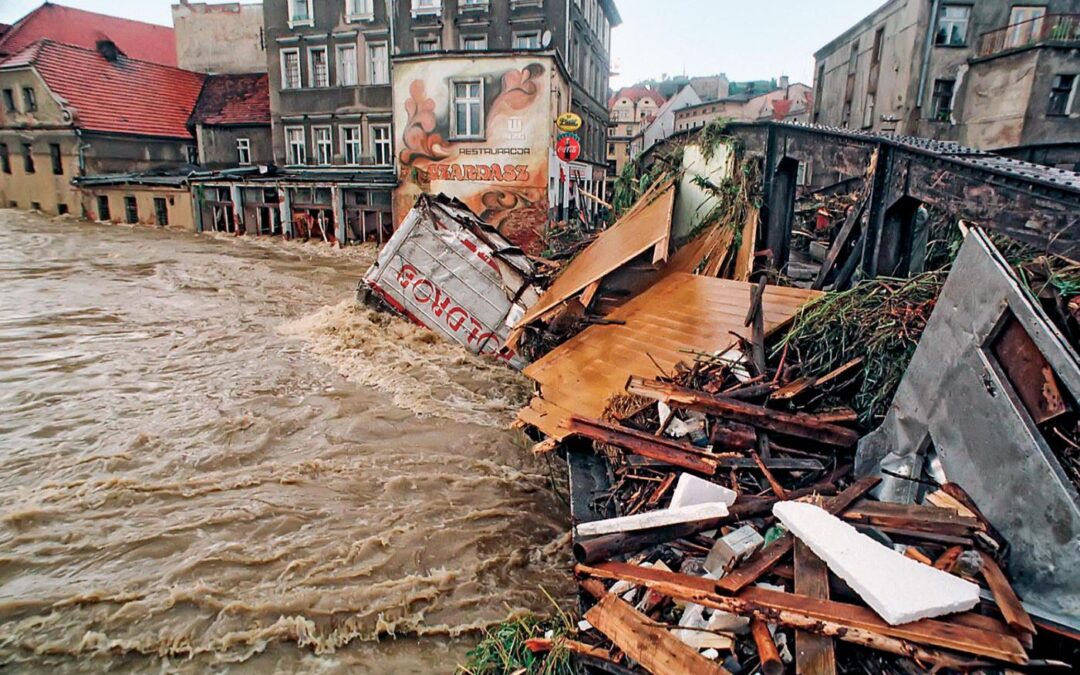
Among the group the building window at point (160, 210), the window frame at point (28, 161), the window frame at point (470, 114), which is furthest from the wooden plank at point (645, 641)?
the window frame at point (28, 161)

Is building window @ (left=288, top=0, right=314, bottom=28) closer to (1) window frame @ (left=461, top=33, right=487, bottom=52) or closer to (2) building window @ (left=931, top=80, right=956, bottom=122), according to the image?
(1) window frame @ (left=461, top=33, right=487, bottom=52)

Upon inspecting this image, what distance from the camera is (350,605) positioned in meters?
4.77

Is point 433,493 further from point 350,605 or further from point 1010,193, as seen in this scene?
point 1010,193

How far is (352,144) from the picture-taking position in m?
27.0

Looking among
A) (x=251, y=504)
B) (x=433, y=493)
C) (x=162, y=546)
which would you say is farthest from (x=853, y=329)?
(x=162, y=546)

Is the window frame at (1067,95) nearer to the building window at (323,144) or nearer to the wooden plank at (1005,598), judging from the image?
the wooden plank at (1005,598)

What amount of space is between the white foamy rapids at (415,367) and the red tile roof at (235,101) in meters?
22.7

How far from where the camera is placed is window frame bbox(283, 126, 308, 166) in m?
27.6

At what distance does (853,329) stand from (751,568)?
8.58 ft

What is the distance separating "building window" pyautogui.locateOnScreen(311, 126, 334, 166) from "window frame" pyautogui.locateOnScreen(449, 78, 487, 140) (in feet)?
31.6

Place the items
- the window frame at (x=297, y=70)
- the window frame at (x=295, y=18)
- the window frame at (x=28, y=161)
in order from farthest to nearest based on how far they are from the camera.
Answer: the window frame at (x=28, y=161)
the window frame at (x=297, y=70)
the window frame at (x=295, y=18)

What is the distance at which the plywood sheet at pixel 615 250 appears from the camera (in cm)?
749

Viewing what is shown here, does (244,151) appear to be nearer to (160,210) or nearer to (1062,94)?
(160,210)

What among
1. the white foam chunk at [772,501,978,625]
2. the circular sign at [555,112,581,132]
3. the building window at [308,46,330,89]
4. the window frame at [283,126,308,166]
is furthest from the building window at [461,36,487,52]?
the white foam chunk at [772,501,978,625]
